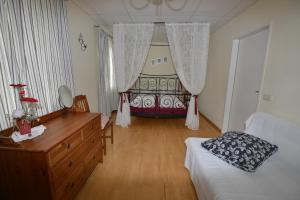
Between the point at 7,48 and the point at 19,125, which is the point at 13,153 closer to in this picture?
the point at 19,125

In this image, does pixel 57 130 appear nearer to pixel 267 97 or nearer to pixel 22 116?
pixel 22 116

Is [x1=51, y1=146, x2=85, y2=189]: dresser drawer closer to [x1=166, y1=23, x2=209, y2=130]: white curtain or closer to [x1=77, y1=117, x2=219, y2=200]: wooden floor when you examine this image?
[x1=77, y1=117, x2=219, y2=200]: wooden floor

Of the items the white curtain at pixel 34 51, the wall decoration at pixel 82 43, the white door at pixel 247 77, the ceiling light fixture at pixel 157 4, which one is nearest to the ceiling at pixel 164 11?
the ceiling light fixture at pixel 157 4

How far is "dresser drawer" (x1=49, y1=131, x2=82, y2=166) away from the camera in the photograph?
3.74 feet

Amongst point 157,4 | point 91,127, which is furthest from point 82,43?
point 91,127

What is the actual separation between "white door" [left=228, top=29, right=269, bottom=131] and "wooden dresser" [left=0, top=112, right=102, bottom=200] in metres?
2.64

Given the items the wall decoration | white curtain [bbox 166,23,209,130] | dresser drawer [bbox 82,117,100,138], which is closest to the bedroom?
the wall decoration

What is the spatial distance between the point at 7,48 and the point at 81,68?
53.4 inches

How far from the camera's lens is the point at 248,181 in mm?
1168

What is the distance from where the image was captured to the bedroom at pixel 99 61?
1393 mm

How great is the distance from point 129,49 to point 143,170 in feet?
7.31

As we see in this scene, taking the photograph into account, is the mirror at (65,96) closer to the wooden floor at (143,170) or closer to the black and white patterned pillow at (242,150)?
the wooden floor at (143,170)

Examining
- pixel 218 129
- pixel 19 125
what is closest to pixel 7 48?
pixel 19 125

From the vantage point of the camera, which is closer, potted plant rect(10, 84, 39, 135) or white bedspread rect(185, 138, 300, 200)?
white bedspread rect(185, 138, 300, 200)
